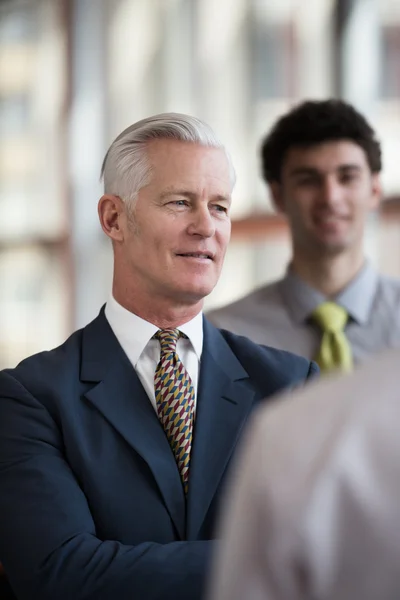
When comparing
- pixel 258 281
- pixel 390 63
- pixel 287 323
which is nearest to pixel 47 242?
pixel 258 281

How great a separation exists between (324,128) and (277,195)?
28cm

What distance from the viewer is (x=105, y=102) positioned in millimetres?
5824

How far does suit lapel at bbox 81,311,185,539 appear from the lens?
151 centimetres

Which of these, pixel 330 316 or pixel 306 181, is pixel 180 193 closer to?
pixel 330 316

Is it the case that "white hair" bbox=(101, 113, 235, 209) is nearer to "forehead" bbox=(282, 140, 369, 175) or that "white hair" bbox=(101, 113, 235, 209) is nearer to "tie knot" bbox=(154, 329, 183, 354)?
"tie knot" bbox=(154, 329, 183, 354)

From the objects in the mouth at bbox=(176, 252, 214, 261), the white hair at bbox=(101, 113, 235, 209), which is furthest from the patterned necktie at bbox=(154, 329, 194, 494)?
the white hair at bbox=(101, 113, 235, 209)

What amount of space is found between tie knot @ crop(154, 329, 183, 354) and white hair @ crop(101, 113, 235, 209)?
20cm

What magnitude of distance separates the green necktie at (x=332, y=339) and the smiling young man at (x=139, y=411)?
0.57 meters

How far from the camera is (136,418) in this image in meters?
1.56

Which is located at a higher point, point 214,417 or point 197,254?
point 197,254

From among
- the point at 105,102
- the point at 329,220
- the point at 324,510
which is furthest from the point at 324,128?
the point at 105,102

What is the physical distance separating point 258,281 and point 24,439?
3.86 m

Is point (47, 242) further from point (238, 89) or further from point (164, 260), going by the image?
point (164, 260)

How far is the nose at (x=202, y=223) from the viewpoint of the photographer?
1535 millimetres
